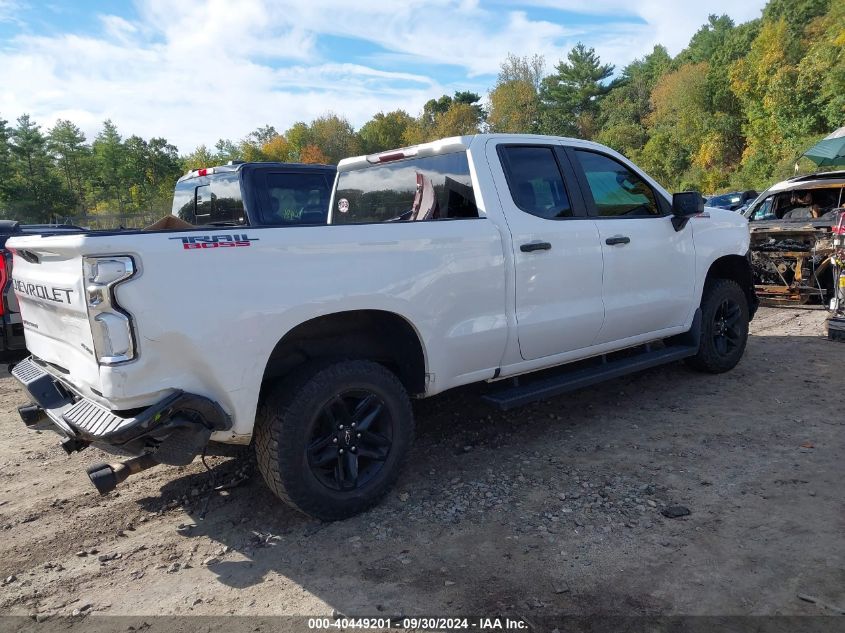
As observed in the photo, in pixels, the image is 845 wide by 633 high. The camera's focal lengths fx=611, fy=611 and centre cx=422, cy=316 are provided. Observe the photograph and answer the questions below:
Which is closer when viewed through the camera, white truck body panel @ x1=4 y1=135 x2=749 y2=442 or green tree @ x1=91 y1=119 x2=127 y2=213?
white truck body panel @ x1=4 y1=135 x2=749 y2=442

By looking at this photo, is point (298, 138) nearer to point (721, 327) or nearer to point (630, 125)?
point (630, 125)

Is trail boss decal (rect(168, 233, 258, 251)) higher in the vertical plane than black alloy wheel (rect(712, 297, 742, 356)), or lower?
higher

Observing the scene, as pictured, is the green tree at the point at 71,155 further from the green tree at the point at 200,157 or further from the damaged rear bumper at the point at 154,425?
the damaged rear bumper at the point at 154,425

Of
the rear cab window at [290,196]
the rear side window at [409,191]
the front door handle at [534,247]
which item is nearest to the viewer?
the front door handle at [534,247]

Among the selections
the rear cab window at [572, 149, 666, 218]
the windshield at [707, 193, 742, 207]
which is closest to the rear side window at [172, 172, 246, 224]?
the rear cab window at [572, 149, 666, 218]

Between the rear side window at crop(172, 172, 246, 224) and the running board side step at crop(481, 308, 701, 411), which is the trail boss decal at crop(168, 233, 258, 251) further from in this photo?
the rear side window at crop(172, 172, 246, 224)

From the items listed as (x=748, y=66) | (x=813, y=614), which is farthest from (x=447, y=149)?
(x=748, y=66)

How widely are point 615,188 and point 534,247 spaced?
1.28 metres

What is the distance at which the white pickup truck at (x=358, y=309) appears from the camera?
8.60 ft

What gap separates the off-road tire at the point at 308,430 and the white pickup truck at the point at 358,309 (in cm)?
1

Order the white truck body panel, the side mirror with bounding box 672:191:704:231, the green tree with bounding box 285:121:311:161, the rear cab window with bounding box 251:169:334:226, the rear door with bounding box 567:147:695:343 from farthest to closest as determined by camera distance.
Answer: the green tree with bounding box 285:121:311:161, the rear cab window with bounding box 251:169:334:226, the side mirror with bounding box 672:191:704:231, the rear door with bounding box 567:147:695:343, the white truck body panel

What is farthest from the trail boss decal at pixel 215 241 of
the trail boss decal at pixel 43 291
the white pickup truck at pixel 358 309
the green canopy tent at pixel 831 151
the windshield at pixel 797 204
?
the green canopy tent at pixel 831 151

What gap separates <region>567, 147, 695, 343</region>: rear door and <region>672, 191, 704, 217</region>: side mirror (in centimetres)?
12

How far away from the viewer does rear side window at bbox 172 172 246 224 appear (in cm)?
696
